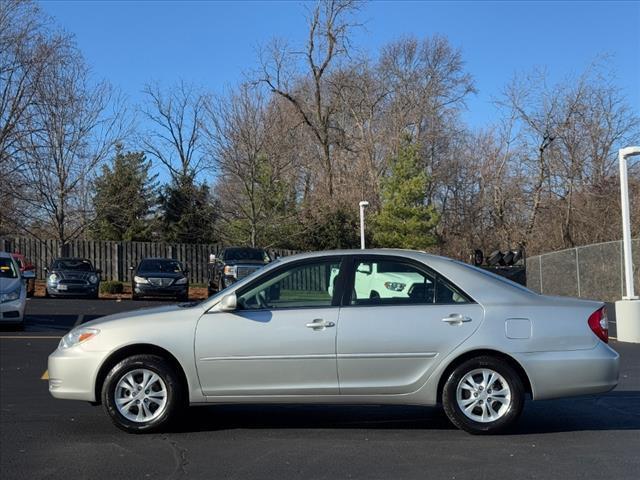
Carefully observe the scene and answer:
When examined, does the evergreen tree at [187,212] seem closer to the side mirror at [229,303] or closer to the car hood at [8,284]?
the car hood at [8,284]

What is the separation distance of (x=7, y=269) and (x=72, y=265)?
10.4 m

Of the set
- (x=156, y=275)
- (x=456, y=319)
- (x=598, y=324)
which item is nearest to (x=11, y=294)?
(x=156, y=275)

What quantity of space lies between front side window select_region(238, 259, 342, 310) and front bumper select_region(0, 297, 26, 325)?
390 inches

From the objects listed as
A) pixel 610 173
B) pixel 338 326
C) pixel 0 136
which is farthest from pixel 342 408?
pixel 610 173

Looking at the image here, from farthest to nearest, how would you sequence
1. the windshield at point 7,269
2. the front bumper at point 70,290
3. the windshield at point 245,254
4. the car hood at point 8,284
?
the windshield at point 245,254, the front bumper at point 70,290, the windshield at point 7,269, the car hood at point 8,284

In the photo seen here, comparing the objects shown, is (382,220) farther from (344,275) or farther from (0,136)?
(344,275)

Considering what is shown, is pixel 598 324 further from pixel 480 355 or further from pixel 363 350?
pixel 363 350

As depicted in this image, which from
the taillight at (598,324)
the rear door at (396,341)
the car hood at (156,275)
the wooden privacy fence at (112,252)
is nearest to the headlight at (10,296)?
the car hood at (156,275)

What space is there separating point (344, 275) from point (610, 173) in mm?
36623

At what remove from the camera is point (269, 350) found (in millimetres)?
6875

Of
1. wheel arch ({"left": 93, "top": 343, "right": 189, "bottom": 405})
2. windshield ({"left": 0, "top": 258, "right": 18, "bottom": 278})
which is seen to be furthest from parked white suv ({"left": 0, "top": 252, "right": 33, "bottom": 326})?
wheel arch ({"left": 93, "top": 343, "right": 189, "bottom": 405})

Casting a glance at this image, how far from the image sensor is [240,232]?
39.2m

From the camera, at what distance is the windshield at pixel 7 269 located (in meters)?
16.1

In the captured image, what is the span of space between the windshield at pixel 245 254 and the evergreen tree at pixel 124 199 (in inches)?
345
